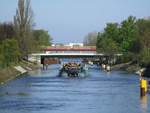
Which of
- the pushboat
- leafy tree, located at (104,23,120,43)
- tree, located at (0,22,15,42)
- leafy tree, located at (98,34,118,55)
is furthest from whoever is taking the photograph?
leafy tree, located at (104,23,120,43)

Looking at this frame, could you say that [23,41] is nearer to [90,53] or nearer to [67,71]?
[67,71]

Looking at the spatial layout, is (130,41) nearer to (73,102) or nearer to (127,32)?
(127,32)

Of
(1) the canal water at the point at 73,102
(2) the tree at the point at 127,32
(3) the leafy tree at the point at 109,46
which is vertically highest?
(2) the tree at the point at 127,32

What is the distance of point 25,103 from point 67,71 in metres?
56.3

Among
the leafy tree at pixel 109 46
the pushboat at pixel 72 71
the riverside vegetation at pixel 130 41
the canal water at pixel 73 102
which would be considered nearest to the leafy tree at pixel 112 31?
the riverside vegetation at pixel 130 41

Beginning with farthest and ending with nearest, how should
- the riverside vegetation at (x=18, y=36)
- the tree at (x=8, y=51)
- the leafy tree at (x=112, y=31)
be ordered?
the leafy tree at (x=112, y=31) < the riverside vegetation at (x=18, y=36) < the tree at (x=8, y=51)

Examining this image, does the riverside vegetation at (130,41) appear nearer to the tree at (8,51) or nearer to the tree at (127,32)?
the tree at (127,32)

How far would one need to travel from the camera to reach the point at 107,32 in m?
183

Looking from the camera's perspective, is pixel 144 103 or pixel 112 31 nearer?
pixel 144 103

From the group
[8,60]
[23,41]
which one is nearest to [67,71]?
[8,60]

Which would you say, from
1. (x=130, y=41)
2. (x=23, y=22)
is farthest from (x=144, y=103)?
(x=130, y=41)

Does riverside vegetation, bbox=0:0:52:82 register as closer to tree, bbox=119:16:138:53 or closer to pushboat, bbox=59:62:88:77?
pushboat, bbox=59:62:88:77

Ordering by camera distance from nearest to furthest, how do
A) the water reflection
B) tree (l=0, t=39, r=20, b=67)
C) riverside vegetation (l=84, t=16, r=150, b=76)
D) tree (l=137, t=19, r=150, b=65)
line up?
the water reflection
tree (l=0, t=39, r=20, b=67)
tree (l=137, t=19, r=150, b=65)
riverside vegetation (l=84, t=16, r=150, b=76)

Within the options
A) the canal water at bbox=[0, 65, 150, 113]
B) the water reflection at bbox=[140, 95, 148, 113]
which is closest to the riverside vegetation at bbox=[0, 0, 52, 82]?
the canal water at bbox=[0, 65, 150, 113]
